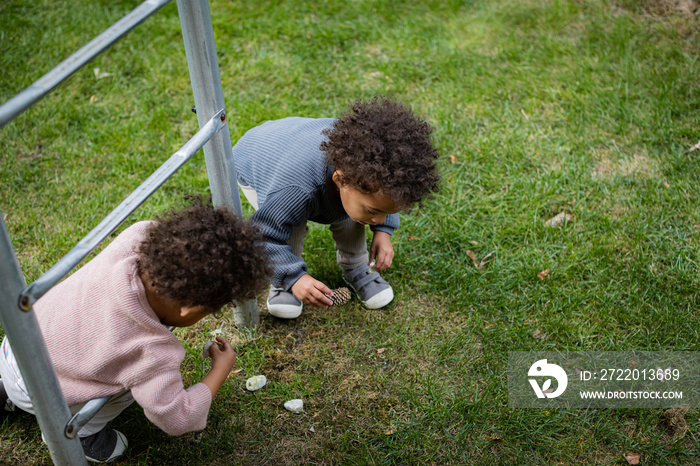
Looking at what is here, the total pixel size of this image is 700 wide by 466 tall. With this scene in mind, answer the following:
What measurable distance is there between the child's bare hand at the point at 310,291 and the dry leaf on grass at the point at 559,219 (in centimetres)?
129

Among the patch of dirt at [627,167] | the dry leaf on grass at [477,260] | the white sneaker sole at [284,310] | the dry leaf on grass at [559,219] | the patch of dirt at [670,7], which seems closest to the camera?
the white sneaker sole at [284,310]

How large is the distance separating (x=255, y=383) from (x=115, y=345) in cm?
75

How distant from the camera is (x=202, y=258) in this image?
4.79 feet

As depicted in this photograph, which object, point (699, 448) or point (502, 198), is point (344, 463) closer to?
point (699, 448)

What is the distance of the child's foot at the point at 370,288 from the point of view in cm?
240

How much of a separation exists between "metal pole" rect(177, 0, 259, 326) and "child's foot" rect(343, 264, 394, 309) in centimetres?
69

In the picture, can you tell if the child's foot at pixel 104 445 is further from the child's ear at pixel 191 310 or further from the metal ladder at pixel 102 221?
the child's ear at pixel 191 310

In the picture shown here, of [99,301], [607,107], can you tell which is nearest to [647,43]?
[607,107]

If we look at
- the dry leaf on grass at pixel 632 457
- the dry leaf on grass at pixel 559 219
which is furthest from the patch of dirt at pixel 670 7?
the dry leaf on grass at pixel 632 457

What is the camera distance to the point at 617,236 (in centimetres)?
267

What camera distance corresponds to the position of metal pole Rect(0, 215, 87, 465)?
1.14 meters

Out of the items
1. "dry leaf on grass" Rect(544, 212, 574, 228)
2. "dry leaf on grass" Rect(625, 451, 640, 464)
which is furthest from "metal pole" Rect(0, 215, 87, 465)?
"dry leaf on grass" Rect(544, 212, 574, 228)

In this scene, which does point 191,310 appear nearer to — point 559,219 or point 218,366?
point 218,366

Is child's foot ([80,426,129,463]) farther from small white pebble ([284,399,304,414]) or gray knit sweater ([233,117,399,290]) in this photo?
gray knit sweater ([233,117,399,290])
